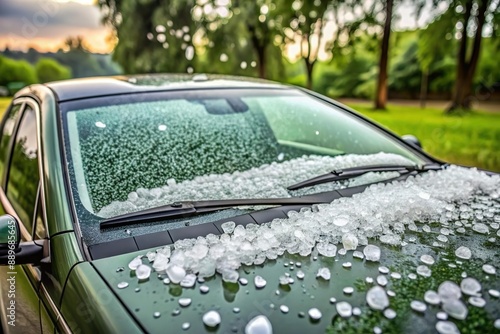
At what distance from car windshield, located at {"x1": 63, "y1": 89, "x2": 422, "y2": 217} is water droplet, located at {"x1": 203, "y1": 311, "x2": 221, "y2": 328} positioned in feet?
1.99

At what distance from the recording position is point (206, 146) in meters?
1.96

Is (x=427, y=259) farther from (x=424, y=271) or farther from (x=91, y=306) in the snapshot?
(x=91, y=306)

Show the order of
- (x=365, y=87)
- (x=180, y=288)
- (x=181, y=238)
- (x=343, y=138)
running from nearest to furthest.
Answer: (x=180, y=288)
(x=181, y=238)
(x=343, y=138)
(x=365, y=87)

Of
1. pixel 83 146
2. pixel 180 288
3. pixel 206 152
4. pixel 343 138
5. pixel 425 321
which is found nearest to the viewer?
pixel 425 321

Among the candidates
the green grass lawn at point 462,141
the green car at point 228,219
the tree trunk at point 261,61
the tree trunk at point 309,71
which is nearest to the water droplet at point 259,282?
the green car at point 228,219

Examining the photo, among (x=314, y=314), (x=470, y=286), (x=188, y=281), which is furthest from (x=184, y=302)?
(x=470, y=286)

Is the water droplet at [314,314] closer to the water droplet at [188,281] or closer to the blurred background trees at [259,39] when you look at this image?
the water droplet at [188,281]

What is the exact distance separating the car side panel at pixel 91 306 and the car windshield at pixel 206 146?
0.97ft

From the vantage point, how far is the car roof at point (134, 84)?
6.66 ft

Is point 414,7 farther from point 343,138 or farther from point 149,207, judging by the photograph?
point 149,207

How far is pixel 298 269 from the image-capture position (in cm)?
115

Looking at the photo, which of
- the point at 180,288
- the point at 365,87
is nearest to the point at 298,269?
the point at 180,288

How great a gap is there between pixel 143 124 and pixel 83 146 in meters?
0.31

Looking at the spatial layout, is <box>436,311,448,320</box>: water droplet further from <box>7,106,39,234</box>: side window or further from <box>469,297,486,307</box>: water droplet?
<box>7,106,39,234</box>: side window
